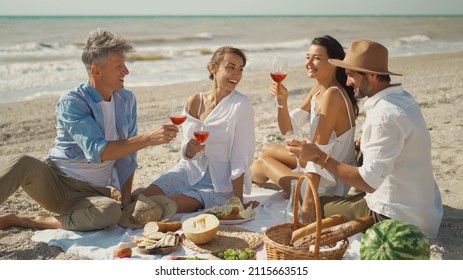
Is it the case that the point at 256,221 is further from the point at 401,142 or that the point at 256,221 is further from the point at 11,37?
the point at 11,37

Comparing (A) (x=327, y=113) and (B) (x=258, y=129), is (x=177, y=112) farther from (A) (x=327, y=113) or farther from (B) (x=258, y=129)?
(B) (x=258, y=129)

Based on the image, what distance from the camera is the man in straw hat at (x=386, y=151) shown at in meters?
4.09

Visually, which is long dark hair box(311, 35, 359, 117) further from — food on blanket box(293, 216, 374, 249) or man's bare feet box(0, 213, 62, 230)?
man's bare feet box(0, 213, 62, 230)

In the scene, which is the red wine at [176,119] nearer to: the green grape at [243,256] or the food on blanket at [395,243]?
the green grape at [243,256]

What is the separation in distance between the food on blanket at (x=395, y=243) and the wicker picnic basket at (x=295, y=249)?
24 centimetres

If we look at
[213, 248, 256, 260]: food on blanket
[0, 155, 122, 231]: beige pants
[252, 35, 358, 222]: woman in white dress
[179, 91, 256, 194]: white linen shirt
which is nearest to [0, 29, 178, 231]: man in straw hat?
[0, 155, 122, 231]: beige pants

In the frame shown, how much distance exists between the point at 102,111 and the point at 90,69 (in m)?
0.42

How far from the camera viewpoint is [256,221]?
17.5ft

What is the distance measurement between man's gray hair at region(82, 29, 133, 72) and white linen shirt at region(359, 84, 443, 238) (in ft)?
7.84

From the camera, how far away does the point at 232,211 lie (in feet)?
17.2

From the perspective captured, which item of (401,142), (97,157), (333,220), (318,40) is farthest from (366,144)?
(97,157)

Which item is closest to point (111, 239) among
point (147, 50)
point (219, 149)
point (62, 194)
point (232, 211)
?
point (62, 194)

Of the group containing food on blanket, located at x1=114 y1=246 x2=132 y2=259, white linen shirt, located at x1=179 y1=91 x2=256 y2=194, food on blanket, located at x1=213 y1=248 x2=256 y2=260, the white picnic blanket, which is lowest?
the white picnic blanket

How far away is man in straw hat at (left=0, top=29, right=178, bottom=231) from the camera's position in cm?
491
